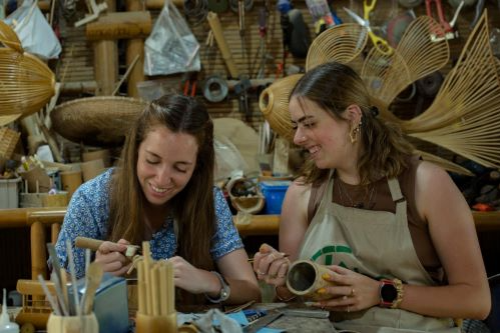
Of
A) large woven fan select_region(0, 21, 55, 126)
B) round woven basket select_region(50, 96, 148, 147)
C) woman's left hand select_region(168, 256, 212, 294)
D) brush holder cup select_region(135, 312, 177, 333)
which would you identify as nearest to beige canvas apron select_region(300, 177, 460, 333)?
woman's left hand select_region(168, 256, 212, 294)

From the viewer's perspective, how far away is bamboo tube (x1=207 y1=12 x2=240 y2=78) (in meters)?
3.93

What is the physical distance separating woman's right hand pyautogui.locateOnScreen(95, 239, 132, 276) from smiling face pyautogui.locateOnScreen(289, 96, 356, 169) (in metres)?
0.77

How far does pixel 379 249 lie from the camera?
7.27 feet

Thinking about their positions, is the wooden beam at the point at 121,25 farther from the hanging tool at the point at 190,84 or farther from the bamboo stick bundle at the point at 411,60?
the bamboo stick bundle at the point at 411,60

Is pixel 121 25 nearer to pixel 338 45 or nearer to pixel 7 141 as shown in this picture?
pixel 7 141

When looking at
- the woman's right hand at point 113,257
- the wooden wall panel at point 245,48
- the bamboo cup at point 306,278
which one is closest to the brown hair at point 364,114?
the bamboo cup at point 306,278

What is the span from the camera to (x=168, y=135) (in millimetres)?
2104

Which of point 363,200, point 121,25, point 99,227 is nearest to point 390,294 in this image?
point 363,200

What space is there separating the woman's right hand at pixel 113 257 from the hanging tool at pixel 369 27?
2379 mm

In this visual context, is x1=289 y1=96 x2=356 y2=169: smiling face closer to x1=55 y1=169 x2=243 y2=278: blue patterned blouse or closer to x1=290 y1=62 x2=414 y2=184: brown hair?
x1=290 y1=62 x2=414 y2=184: brown hair

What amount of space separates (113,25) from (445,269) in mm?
2453

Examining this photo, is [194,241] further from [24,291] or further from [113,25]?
[113,25]

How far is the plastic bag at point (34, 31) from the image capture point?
3635mm

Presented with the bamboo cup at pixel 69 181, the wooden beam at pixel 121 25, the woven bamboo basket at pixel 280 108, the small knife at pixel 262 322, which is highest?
the wooden beam at pixel 121 25
